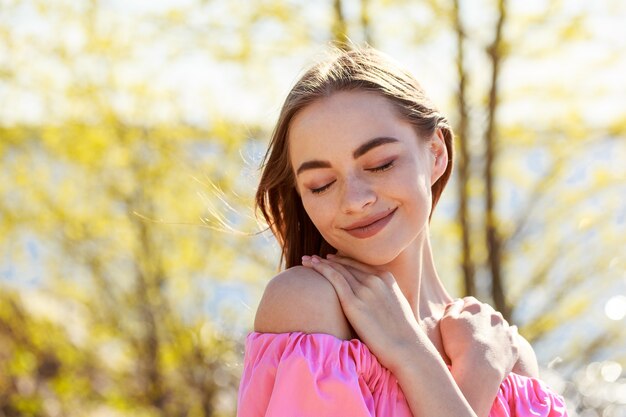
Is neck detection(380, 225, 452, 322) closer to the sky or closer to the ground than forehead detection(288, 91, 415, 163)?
closer to the ground

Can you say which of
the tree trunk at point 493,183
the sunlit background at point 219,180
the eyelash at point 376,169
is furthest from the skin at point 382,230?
the tree trunk at point 493,183

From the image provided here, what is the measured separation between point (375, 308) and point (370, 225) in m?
0.13

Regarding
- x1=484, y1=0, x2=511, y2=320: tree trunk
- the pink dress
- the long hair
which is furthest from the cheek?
x1=484, y1=0, x2=511, y2=320: tree trunk

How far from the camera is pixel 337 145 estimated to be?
1.66 m

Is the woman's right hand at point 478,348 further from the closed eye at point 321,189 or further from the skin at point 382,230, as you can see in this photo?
the closed eye at point 321,189

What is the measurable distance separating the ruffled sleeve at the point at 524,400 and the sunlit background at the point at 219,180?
2282 mm

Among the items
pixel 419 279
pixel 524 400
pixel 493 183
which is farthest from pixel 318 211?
pixel 493 183

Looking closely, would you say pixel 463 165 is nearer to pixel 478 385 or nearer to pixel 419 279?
pixel 419 279

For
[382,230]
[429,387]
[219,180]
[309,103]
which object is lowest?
[219,180]

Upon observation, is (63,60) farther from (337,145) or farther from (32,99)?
(337,145)

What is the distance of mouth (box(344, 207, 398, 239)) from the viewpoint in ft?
5.54

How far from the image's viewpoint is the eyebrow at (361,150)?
1663 mm

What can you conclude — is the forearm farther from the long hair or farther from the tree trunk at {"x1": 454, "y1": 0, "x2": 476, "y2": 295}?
the tree trunk at {"x1": 454, "y1": 0, "x2": 476, "y2": 295}

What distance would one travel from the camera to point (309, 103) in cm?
172
